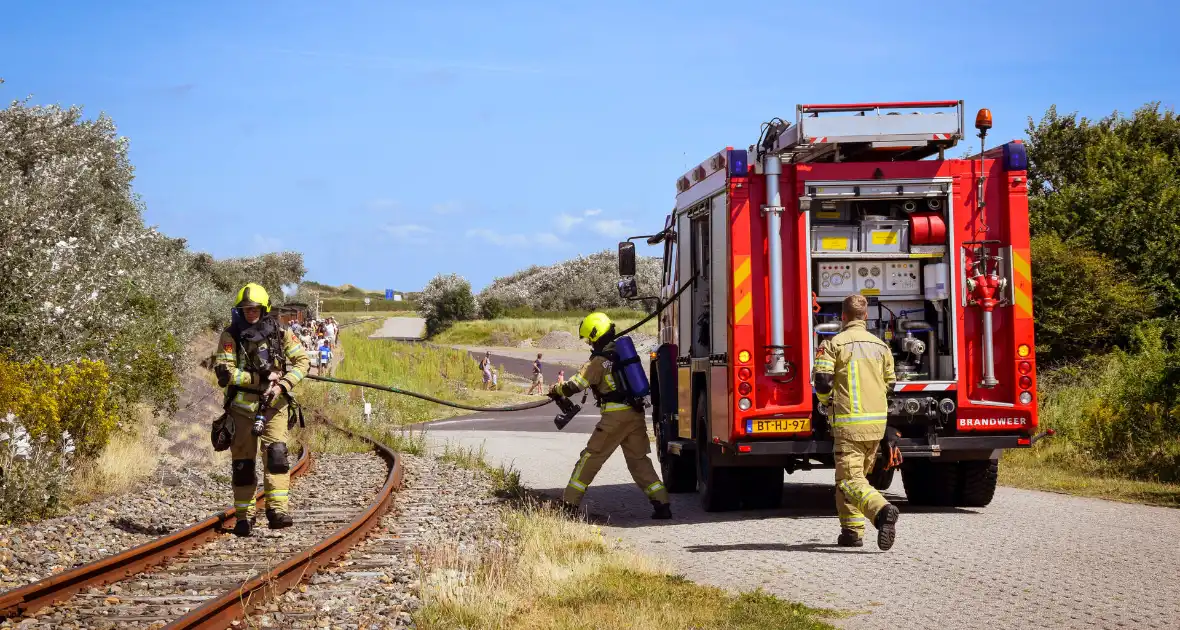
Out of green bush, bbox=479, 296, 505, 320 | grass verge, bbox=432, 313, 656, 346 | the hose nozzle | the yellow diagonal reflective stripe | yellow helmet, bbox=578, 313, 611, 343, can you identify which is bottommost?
the hose nozzle

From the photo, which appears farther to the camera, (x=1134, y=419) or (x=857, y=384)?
(x=1134, y=419)

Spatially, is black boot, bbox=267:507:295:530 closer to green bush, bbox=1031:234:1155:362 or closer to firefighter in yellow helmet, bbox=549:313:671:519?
firefighter in yellow helmet, bbox=549:313:671:519

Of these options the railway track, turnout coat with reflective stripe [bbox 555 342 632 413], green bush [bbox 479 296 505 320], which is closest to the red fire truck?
turnout coat with reflective stripe [bbox 555 342 632 413]

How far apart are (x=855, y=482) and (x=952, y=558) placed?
83cm

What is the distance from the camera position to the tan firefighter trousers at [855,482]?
29.6ft

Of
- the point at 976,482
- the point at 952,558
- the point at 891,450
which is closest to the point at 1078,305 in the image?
the point at 976,482

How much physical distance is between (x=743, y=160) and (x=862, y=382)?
7.99ft

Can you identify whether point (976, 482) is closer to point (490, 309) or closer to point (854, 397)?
point (854, 397)

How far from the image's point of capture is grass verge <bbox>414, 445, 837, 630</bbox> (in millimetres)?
6648

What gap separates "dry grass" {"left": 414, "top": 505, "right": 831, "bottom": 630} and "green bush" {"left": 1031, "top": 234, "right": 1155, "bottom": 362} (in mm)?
16330

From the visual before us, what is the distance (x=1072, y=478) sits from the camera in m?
14.5

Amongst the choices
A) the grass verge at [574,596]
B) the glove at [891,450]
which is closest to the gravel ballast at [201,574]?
the grass verge at [574,596]

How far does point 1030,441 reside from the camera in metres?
10.9

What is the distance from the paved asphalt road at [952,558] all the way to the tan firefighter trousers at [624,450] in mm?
393
